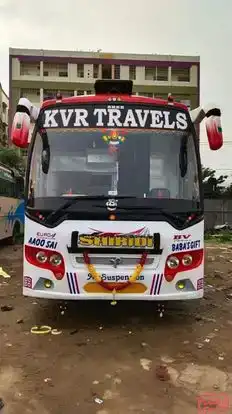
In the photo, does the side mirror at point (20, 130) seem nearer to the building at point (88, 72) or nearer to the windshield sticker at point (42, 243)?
the windshield sticker at point (42, 243)

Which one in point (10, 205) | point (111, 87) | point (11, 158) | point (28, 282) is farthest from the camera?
point (11, 158)

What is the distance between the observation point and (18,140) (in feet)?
18.9

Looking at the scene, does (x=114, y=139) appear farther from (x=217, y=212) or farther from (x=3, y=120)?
(x=3, y=120)

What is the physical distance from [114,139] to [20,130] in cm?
117

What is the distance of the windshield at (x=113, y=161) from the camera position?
5.98m

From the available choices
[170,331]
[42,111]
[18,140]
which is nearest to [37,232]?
[18,140]

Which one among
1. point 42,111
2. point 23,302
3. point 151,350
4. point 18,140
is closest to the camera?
point 151,350

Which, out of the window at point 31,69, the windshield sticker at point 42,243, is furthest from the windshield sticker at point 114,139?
the window at point 31,69

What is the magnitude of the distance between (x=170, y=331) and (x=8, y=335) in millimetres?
2039

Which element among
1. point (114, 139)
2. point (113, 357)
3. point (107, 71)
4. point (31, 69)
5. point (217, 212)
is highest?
point (31, 69)

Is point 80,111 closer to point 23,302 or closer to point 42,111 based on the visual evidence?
point 42,111

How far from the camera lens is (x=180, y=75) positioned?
5009 cm

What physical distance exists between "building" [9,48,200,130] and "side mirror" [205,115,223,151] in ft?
142

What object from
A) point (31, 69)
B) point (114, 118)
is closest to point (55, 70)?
point (31, 69)
